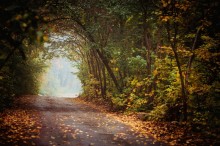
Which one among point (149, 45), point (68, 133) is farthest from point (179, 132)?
point (149, 45)

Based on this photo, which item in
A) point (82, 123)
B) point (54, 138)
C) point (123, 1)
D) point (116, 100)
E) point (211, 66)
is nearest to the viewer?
point (54, 138)

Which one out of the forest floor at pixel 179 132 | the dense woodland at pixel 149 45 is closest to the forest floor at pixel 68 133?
the forest floor at pixel 179 132

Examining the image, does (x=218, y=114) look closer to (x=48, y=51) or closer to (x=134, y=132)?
(x=134, y=132)

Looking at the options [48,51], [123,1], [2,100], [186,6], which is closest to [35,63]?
[48,51]

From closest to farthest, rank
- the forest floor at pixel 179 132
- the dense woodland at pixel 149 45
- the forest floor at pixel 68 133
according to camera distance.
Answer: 1. the dense woodland at pixel 149 45
2. the forest floor at pixel 68 133
3. the forest floor at pixel 179 132

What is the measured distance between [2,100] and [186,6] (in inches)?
441

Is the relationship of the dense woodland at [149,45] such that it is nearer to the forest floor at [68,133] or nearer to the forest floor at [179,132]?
the forest floor at [179,132]

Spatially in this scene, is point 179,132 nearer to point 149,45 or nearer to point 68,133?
point 68,133

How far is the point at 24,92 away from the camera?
30.3 meters

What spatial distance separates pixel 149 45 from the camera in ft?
50.5

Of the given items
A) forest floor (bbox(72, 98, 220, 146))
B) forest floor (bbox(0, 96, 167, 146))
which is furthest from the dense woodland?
A: forest floor (bbox(0, 96, 167, 146))

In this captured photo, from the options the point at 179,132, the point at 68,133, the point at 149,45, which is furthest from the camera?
the point at 149,45

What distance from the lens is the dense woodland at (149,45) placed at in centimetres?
600

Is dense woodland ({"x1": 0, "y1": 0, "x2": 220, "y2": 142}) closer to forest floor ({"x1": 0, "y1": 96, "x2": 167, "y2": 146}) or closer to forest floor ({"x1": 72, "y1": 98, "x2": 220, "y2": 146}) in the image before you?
forest floor ({"x1": 72, "y1": 98, "x2": 220, "y2": 146})
